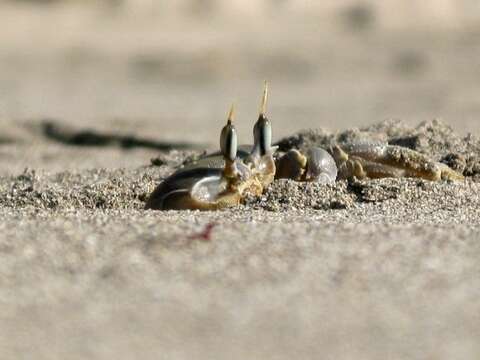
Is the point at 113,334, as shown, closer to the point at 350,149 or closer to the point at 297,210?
the point at 297,210

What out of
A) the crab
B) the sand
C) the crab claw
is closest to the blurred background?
the crab

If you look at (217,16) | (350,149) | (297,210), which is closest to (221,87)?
(217,16)

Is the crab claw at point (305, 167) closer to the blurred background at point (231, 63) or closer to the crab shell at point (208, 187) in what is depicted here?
the crab shell at point (208, 187)

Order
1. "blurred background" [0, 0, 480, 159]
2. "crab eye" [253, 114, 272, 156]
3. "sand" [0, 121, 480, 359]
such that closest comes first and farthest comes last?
"sand" [0, 121, 480, 359] → "crab eye" [253, 114, 272, 156] → "blurred background" [0, 0, 480, 159]

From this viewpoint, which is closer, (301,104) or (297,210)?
(297,210)

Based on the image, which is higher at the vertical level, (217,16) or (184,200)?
(217,16)

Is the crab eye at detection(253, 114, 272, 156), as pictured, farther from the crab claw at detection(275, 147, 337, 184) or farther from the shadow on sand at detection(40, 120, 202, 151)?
the shadow on sand at detection(40, 120, 202, 151)

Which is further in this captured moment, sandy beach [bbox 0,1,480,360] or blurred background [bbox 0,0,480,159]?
blurred background [bbox 0,0,480,159]
